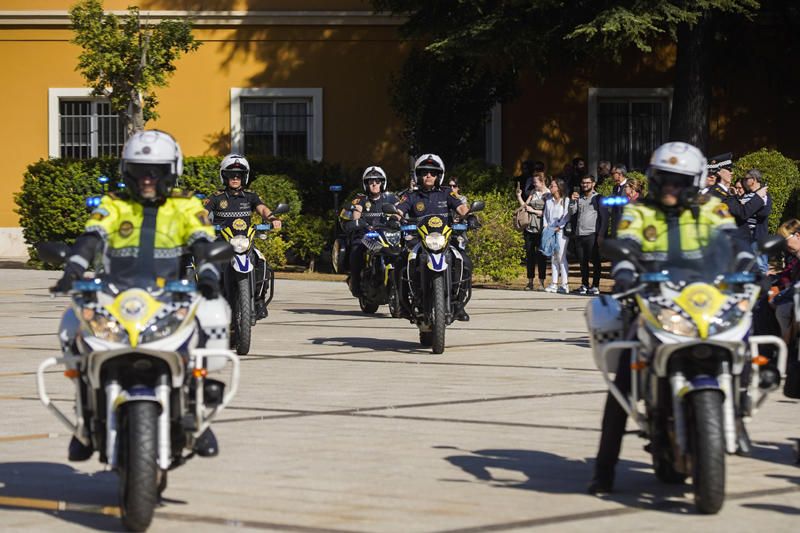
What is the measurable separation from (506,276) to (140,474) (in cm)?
1725

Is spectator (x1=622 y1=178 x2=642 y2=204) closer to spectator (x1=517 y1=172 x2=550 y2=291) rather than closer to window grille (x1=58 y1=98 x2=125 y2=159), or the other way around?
spectator (x1=517 y1=172 x2=550 y2=291)

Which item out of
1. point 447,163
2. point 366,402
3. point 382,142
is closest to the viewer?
point 366,402

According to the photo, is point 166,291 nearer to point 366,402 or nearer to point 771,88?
point 366,402

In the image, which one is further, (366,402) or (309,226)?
(309,226)

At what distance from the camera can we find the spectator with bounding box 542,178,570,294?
22.5 meters

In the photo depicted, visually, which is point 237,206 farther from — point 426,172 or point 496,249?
point 496,249

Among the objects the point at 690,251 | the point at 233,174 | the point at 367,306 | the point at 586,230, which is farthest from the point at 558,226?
the point at 690,251

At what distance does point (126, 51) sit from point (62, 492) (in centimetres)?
2099

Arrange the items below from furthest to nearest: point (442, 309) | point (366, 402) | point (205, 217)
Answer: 1. point (442, 309)
2. point (366, 402)
3. point (205, 217)

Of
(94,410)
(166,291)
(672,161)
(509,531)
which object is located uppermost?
(672,161)

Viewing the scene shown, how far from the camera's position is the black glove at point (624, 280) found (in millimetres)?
7305

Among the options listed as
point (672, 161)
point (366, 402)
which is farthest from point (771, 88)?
point (672, 161)

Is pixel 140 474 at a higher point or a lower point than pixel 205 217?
lower

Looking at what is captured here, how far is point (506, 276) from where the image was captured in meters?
23.7
